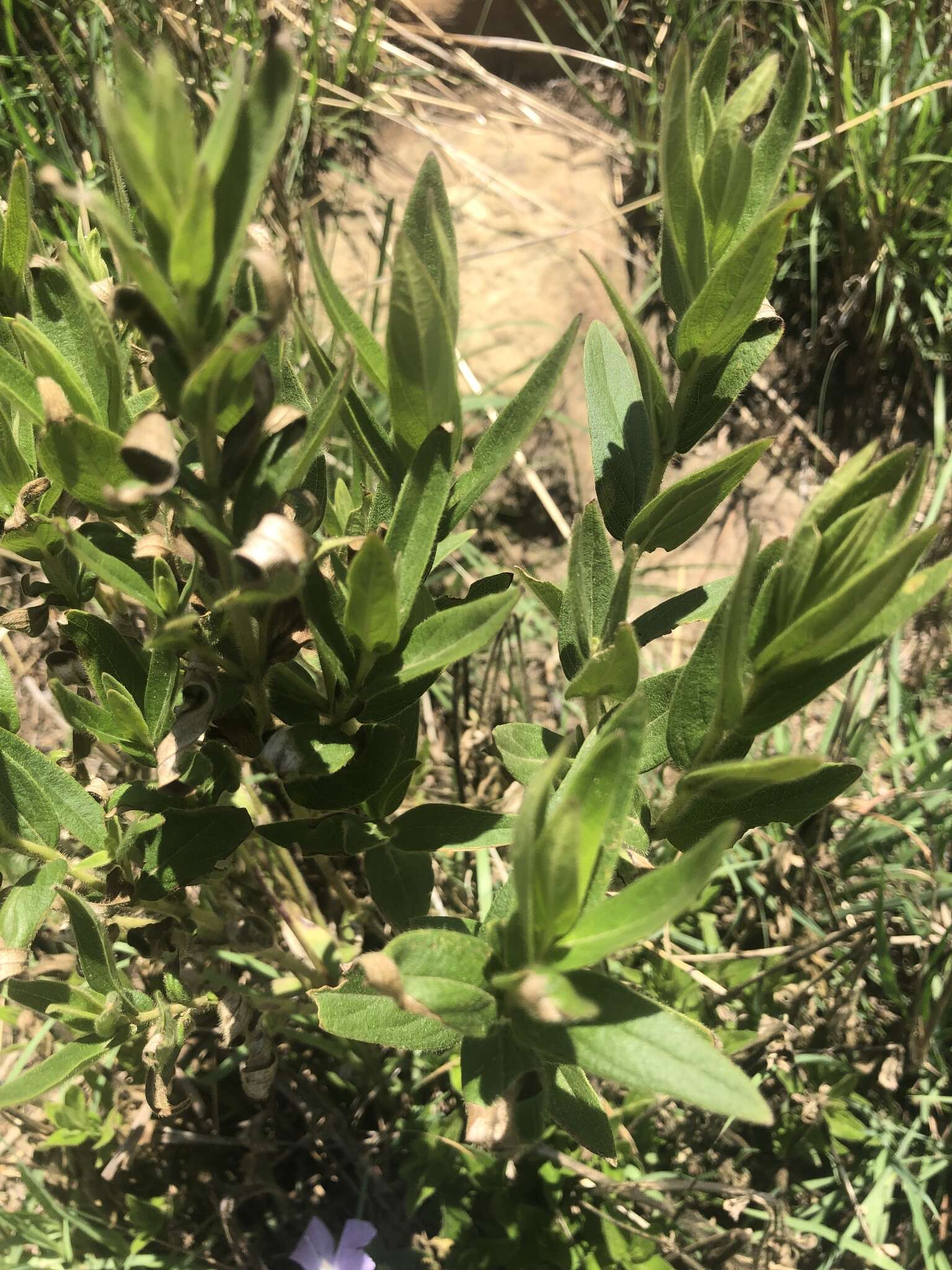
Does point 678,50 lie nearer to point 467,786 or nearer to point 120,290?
point 120,290

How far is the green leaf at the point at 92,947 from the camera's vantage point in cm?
78

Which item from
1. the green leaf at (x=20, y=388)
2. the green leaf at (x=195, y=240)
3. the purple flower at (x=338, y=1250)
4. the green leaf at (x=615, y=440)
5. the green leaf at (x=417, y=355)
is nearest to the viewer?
the green leaf at (x=195, y=240)

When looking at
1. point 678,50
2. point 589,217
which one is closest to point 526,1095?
point 678,50

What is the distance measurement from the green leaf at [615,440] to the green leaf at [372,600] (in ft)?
0.99

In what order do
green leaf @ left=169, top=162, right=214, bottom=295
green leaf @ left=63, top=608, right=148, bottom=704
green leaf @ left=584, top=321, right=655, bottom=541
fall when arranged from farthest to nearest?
green leaf @ left=584, top=321, right=655, bottom=541 < green leaf @ left=63, top=608, right=148, bottom=704 < green leaf @ left=169, top=162, right=214, bottom=295

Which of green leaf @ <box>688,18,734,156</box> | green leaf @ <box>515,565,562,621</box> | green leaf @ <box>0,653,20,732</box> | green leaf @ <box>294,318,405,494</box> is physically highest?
green leaf @ <box>688,18,734,156</box>

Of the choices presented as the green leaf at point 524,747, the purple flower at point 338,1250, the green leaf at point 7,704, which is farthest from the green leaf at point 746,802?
the purple flower at point 338,1250

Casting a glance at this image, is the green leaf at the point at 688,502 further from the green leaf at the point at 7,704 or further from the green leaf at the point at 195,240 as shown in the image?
the green leaf at the point at 7,704

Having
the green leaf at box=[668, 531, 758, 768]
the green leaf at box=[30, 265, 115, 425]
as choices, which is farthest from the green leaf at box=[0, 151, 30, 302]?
the green leaf at box=[668, 531, 758, 768]

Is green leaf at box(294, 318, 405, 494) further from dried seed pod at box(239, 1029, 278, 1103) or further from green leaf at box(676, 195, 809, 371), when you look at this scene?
dried seed pod at box(239, 1029, 278, 1103)

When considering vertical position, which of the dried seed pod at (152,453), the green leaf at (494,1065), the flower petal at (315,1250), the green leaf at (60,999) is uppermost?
the dried seed pod at (152,453)

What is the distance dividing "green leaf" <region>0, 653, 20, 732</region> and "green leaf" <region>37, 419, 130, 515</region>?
0.76 feet

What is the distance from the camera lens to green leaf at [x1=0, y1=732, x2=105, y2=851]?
2.75 feet

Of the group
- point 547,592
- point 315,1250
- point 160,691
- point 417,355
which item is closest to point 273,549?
point 417,355
